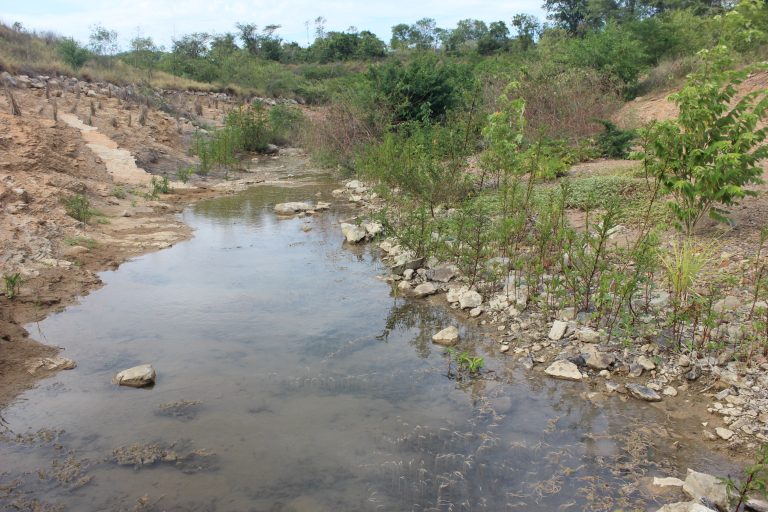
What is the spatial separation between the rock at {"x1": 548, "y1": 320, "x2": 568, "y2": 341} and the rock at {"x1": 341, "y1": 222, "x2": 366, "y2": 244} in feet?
12.9

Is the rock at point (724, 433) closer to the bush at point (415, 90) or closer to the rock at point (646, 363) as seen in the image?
the rock at point (646, 363)

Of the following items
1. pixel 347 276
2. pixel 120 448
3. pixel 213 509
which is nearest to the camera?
pixel 213 509

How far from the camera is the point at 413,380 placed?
4.38 meters

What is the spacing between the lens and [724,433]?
3.45m

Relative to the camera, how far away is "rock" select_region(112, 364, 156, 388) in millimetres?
4242

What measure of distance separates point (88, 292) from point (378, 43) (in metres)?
43.4

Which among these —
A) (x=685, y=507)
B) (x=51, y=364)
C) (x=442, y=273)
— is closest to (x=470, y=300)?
(x=442, y=273)

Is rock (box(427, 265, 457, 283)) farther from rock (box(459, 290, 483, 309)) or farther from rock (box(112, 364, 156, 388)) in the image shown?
rock (box(112, 364, 156, 388))

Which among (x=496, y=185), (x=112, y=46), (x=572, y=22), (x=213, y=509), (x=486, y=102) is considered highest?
(x=572, y=22)

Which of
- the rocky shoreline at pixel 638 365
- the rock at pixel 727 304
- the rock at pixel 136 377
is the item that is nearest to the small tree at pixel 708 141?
the rock at pixel 727 304

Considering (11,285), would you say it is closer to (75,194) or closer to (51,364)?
(51,364)

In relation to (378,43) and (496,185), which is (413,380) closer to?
(496,185)

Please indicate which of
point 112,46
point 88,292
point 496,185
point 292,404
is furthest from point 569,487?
point 112,46

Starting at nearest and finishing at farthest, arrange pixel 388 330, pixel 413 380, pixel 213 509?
pixel 213 509, pixel 413 380, pixel 388 330
